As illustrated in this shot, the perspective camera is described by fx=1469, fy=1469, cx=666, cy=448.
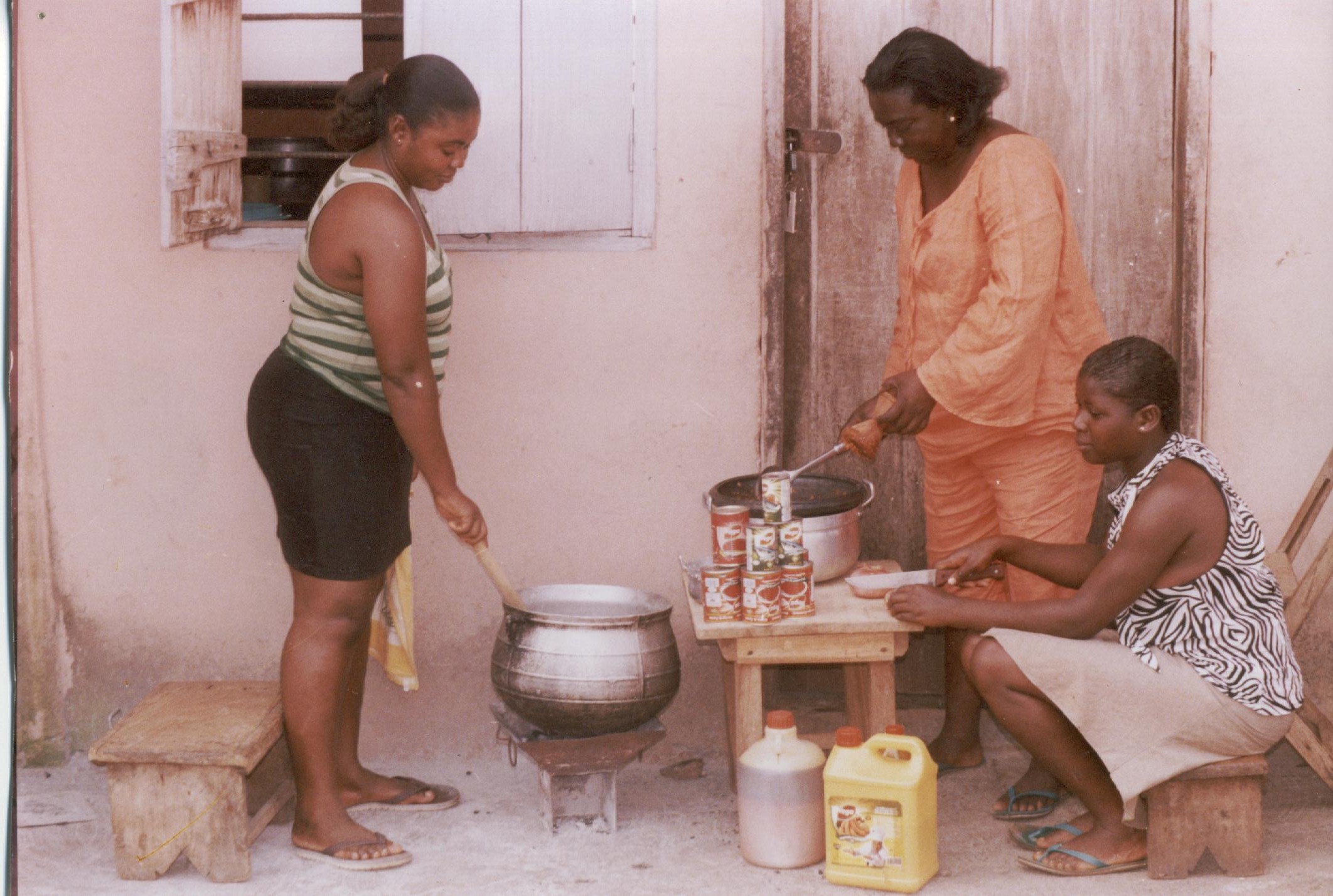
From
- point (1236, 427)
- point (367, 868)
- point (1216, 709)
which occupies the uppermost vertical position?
point (1236, 427)

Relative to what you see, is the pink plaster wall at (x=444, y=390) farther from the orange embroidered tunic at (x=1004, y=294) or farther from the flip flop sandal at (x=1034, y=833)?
the flip flop sandal at (x=1034, y=833)

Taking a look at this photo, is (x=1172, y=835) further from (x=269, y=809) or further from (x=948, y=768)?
(x=269, y=809)

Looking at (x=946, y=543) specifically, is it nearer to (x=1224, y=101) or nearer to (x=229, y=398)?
(x=1224, y=101)

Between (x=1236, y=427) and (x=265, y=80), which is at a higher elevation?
(x=265, y=80)

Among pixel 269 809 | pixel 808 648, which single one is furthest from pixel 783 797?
pixel 269 809

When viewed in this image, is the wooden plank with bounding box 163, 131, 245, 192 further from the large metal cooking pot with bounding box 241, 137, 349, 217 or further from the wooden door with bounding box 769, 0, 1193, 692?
the wooden door with bounding box 769, 0, 1193, 692

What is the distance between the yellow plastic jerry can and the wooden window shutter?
2203 mm

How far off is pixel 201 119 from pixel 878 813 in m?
2.55

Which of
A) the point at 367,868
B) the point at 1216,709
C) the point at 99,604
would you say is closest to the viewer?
the point at 1216,709

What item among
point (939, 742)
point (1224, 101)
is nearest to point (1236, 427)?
point (1224, 101)

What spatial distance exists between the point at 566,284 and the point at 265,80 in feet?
3.80

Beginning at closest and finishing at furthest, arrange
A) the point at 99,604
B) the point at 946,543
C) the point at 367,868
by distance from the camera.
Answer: the point at 367,868 < the point at 946,543 < the point at 99,604

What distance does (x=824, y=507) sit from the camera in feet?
12.0

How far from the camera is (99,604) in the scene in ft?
13.9
